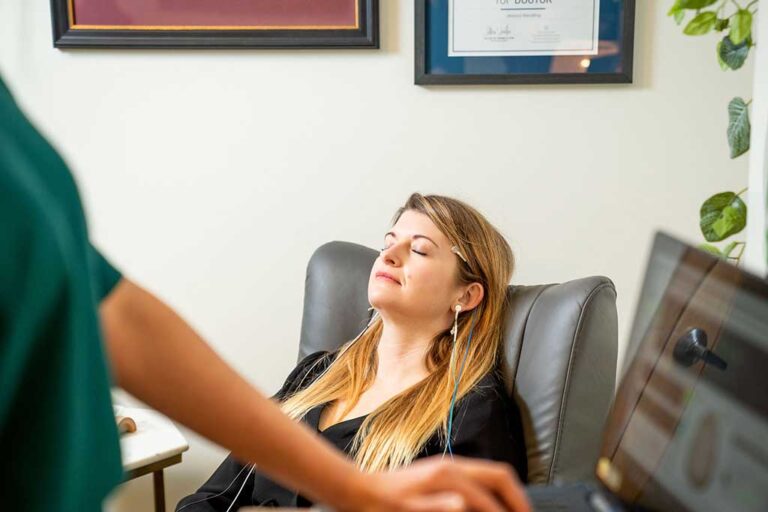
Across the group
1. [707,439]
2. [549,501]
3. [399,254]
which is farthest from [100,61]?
[707,439]

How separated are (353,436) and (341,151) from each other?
29.9 inches

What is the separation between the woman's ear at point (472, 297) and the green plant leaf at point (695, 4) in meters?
0.67

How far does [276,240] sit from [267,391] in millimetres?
410

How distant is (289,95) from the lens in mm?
1985

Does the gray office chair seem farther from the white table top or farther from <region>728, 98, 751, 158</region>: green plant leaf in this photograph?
the white table top

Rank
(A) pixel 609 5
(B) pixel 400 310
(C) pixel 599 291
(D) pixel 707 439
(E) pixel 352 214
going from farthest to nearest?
(E) pixel 352 214
(A) pixel 609 5
(B) pixel 400 310
(C) pixel 599 291
(D) pixel 707 439

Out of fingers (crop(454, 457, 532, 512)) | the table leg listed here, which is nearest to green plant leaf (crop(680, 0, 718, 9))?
fingers (crop(454, 457, 532, 512))

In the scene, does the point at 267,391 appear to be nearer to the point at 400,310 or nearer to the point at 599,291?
the point at 400,310

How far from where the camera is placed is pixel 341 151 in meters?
2.00

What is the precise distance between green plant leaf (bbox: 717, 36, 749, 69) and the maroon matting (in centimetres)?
86

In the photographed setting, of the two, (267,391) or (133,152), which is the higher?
(133,152)

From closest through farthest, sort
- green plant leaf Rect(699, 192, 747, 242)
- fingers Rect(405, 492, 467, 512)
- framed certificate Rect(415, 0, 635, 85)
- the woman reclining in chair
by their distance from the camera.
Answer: fingers Rect(405, 492, 467, 512)
green plant leaf Rect(699, 192, 747, 242)
the woman reclining in chair
framed certificate Rect(415, 0, 635, 85)

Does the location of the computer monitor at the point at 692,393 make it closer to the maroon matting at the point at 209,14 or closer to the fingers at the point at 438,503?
the fingers at the point at 438,503

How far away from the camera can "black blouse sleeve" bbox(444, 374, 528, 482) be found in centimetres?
144
